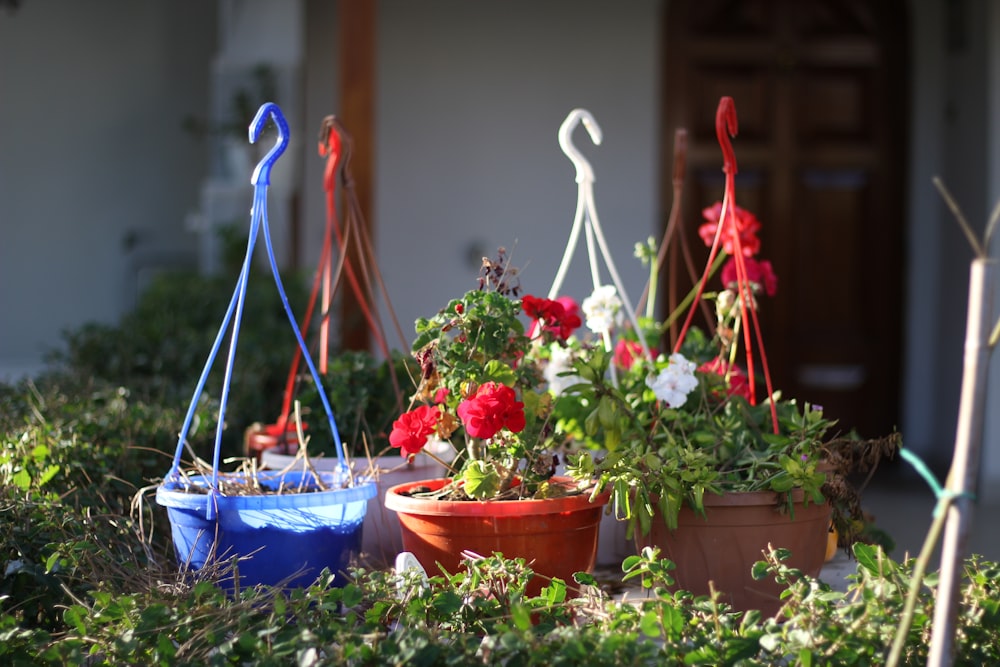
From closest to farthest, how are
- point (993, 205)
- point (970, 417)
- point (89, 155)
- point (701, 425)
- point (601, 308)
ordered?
point (970, 417)
point (701, 425)
point (601, 308)
point (993, 205)
point (89, 155)

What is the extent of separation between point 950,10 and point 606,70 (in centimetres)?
165

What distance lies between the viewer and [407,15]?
5566 millimetres

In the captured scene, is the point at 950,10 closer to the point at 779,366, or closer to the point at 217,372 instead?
the point at 779,366

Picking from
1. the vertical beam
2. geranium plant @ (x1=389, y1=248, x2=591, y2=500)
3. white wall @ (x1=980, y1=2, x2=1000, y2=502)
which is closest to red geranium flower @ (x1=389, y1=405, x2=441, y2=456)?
geranium plant @ (x1=389, y1=248, x2=591, y2=500)

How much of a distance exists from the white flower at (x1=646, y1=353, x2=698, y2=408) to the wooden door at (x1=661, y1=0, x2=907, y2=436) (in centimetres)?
335

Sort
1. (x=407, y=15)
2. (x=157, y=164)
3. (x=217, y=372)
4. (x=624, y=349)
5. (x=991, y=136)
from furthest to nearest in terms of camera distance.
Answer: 1. (x=157, y=164)
2. (x=407, y=15)
3. (x=991, y=136)
4. (x=217, y=372)
5. (x=624, y=349)

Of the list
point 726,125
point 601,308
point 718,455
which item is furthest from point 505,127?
point 718,455

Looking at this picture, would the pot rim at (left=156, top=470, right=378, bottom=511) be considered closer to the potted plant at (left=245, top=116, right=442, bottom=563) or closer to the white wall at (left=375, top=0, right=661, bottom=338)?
the potted plant at (left=245, top=116, right=442, bottom=563)

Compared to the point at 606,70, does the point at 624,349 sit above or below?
below

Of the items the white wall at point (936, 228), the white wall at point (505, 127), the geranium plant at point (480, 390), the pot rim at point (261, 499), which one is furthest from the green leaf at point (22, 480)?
the white wall at point (936, 228)

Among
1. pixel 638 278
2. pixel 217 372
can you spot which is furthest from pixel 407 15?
pixel 217 372

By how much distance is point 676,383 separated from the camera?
233 cm

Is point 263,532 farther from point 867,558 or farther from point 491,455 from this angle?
point 867,558

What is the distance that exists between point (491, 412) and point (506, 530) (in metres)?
0.21
